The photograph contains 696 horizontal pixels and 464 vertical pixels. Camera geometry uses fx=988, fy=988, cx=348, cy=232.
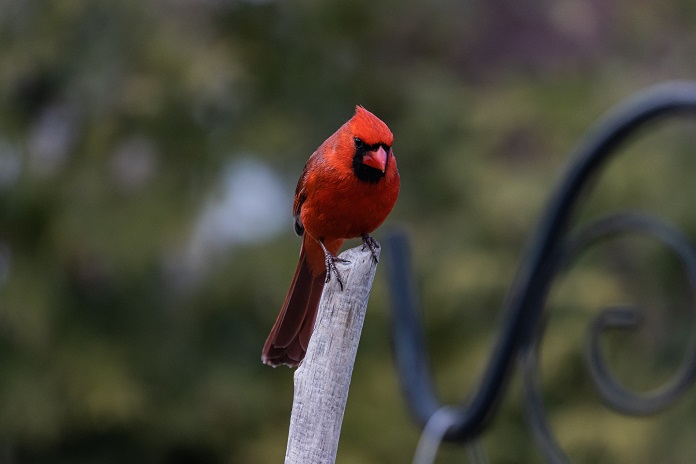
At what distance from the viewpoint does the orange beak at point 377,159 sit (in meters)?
1.80

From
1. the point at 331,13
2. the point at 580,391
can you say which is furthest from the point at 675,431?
the point at 331,13

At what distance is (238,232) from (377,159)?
293 cm

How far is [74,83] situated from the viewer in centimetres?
445

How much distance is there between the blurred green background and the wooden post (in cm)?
321

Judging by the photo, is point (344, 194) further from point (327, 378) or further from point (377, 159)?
point (327, 378)

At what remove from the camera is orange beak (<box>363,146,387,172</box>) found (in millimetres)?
1804

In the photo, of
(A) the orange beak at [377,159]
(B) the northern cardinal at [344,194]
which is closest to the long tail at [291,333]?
(B) the northern cardinal at [344,194]

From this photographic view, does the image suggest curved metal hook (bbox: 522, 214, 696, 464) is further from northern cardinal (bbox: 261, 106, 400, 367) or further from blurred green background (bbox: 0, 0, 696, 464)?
blurred green background (bbox: 0, 0, 696, 464)

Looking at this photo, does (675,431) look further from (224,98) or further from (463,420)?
(224,98)

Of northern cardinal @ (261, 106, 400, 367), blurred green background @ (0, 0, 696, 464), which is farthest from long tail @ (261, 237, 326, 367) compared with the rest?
blurred green background @ (0, 0, 696, 464)

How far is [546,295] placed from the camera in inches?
94.3

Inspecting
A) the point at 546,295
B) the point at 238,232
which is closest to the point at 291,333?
the point at 546,295

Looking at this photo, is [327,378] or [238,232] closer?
[327,378]

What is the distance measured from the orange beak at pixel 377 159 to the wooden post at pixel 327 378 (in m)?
0.64
